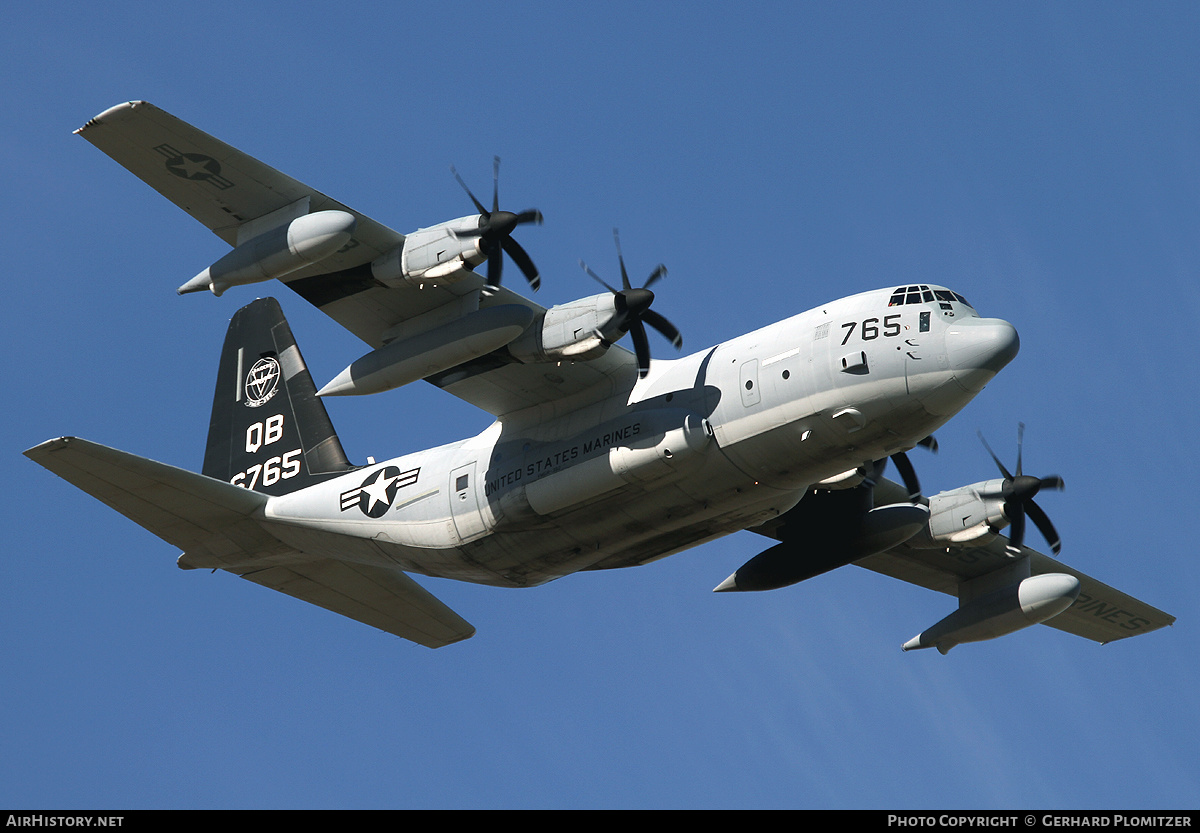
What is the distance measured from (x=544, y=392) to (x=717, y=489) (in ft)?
13.2

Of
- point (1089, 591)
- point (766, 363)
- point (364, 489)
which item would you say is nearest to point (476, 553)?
point (364, 489)

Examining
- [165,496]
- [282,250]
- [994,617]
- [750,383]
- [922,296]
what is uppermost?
[282,250]

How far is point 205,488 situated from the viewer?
88.2ft

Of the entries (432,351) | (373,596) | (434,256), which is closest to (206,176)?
(434,256)

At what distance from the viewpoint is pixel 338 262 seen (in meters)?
25.3

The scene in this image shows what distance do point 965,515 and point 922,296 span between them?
718 centimetres

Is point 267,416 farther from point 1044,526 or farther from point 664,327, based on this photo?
point 1044,526

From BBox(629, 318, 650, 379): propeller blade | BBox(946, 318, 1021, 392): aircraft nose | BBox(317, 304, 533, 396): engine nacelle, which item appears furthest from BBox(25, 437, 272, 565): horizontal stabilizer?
BBox(946, 318, 1021, 392): aircraft nose

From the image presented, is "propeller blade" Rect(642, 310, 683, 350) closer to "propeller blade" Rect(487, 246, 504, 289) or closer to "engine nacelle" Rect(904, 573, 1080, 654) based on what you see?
"propeller blade" Rect(487, 246, 504, 289)

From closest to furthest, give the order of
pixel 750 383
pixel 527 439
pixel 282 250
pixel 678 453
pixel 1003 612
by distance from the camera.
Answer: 1. pixel 282 250
2. pixel 678 453
3. pixel 750 383
4. pixel 527 439
5. pixel 1003 612

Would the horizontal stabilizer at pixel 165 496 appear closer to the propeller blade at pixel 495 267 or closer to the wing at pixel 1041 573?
the propeller blade at pixel 495 267

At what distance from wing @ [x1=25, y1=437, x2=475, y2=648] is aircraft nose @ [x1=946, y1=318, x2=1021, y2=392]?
12402 mm

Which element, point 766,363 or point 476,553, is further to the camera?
point 476,553
